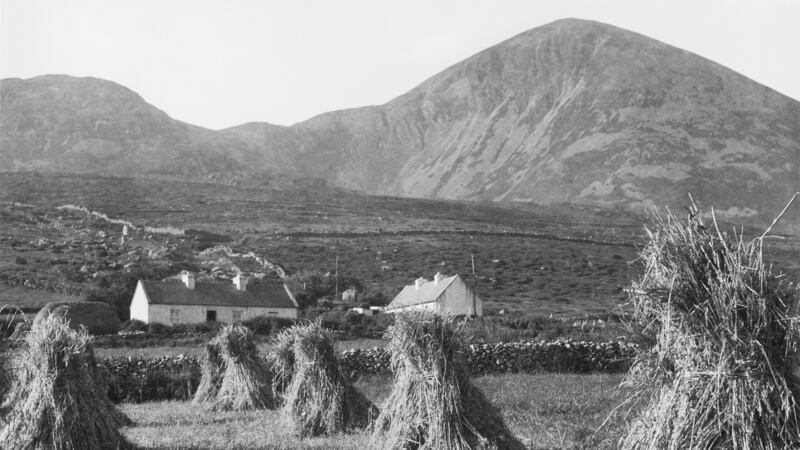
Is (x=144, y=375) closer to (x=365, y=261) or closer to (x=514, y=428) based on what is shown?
(x=514, y=428)

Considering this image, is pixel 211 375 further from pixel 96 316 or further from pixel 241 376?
pixel 96 316

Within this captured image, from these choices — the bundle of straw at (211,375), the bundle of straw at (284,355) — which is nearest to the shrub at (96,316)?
the bundle of straw at (211,375)

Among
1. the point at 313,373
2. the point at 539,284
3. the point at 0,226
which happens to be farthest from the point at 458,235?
the point at 313,373

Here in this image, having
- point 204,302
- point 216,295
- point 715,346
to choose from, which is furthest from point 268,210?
point 715,346

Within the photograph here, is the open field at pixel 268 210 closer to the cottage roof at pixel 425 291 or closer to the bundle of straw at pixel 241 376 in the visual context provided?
the cottage roof at pixel 425 291

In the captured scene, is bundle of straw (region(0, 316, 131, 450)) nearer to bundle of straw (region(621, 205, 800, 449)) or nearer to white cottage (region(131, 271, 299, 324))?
bundle of straw (region(621, 205, 800, 449))
